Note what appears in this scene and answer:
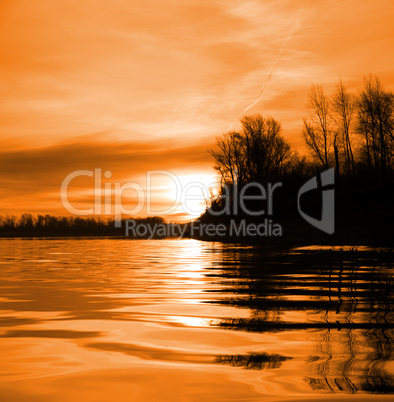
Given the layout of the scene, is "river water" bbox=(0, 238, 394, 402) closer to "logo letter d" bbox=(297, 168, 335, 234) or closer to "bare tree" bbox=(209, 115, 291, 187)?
"logo letter d" bbox=(297, 168, 335, 234)

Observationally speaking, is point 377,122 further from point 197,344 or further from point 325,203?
point 197,344

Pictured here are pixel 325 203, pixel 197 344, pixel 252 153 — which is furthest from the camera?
pixel 252 153

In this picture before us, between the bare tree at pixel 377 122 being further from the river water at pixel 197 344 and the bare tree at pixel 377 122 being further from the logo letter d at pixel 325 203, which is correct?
the river water at pixel 197 344

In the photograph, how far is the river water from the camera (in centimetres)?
430

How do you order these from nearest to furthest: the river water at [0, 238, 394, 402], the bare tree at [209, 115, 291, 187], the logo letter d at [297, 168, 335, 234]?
the river water at [0, 238, 394, 402] → the logo letter d at [297, 168, 335, 234] → the bare tree at [209, 115, 291, 187]

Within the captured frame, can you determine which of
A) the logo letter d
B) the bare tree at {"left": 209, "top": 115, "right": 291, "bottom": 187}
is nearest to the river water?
the logo letter d

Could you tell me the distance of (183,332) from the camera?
679 cm

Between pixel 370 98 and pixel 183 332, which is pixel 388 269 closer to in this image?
pixel 183 332

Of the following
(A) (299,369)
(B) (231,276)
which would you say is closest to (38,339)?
(A) (299,369)

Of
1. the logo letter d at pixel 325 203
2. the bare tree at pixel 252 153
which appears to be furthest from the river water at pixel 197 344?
the bare tree at pixel 252 153

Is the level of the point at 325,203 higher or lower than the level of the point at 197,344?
higher

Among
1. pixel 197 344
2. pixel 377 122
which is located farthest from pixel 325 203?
pixel 197 344

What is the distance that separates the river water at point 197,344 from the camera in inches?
169

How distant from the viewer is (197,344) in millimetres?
5996
